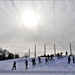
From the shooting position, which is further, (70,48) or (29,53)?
(29,53)

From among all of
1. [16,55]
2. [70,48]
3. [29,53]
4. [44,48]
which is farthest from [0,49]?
[70,48]

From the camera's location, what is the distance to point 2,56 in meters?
94.6

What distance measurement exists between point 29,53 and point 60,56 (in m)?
34.1

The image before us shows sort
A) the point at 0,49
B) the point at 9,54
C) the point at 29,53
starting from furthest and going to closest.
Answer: the point at 0,49 < the point at 9,54 < the point at 29,53

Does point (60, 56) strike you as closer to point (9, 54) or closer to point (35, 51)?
point (35, 51)

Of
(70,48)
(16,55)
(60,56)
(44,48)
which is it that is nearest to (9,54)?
(16,55)

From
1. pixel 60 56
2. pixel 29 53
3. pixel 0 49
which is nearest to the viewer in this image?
pixel 60 56

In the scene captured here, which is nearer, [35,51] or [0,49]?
[35,51]

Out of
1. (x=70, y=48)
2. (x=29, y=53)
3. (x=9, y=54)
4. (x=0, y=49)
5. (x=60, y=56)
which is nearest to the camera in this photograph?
(x=60, y=56)

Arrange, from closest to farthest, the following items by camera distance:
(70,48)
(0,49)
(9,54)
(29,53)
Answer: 1. (70,48)
2. (29,53)
3. (9,54)
4. (0,49)

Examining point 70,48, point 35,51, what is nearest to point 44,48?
point 35,51

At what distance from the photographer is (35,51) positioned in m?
84.8

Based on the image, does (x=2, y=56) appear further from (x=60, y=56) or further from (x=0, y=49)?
(x=60, y=56)

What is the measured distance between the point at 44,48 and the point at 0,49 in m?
31.1
